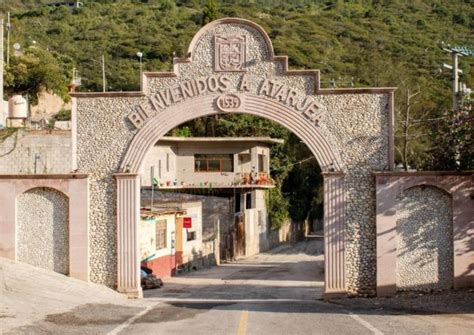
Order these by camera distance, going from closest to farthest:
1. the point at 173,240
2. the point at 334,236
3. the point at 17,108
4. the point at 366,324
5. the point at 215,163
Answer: the point at 366,324
the point at 334,236
the point at 17,108
the point at 173,240
the point at 215,163

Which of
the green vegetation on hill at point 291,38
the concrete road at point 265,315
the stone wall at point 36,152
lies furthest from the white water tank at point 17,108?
the green vegetation on hill at point 291,38

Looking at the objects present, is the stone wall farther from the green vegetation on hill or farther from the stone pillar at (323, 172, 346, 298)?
the green vegetation on hill

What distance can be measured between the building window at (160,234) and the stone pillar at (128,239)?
38.0 ft

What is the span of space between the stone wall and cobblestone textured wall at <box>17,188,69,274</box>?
746 centimetres

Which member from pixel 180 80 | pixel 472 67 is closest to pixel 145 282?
pixel 180 80

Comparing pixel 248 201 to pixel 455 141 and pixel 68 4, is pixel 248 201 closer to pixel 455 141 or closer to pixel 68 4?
pixel 455 141

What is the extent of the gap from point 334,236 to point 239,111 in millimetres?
4516

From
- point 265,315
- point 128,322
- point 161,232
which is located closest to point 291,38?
point 161,232

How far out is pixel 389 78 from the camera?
58625 millimetres

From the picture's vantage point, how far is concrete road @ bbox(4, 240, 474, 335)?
1633 cm

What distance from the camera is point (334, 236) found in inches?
961

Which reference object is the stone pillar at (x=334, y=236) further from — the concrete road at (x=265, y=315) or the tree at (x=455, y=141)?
the tree at (x=455, y=141)

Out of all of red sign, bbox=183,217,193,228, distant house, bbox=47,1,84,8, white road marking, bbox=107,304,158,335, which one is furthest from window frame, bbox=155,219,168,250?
distant house, bbox=47,1,84,8

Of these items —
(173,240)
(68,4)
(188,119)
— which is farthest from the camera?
(68,4)
